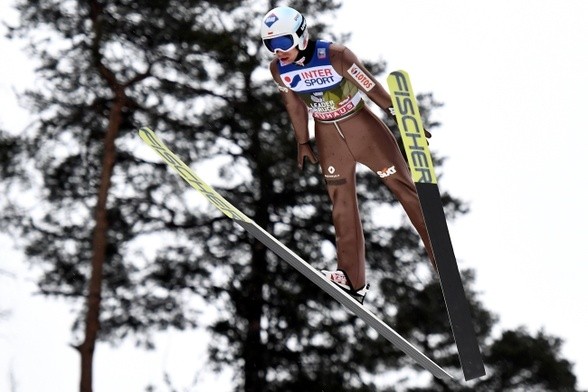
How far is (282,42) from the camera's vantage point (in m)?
6.14

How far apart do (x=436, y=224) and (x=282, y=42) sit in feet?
4.23

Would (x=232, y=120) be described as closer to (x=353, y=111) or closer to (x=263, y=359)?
(x=263, y=359)

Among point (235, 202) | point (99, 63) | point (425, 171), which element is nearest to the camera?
point (425, 171)

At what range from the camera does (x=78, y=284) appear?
39.3 ft

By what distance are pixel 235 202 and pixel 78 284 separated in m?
1.88

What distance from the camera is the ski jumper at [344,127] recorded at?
6195 mm

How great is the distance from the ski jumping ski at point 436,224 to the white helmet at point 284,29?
2.29 feet

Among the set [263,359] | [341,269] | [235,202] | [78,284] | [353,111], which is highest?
[235,202]

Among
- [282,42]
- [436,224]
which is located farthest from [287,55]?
[436,224]

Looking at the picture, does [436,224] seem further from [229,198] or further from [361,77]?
[229,198]

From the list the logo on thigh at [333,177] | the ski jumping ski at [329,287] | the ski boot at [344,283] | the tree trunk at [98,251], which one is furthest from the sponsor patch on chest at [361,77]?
the tree trunk at [98,251]

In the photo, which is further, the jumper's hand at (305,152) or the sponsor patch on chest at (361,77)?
the jumper's hand at (305,152)

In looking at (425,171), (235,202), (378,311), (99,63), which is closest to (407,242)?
(378,311)

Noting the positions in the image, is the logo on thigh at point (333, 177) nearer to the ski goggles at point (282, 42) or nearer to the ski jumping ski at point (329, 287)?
the ski jumping ski at point (329, 287)
